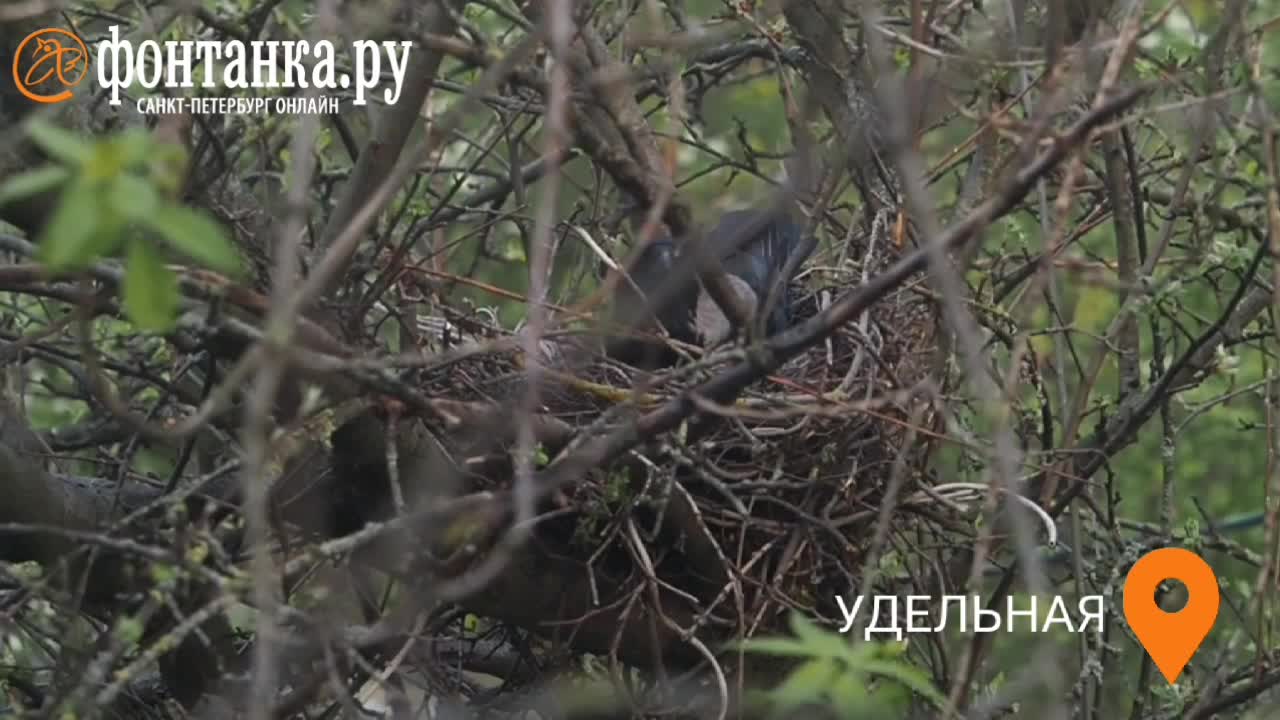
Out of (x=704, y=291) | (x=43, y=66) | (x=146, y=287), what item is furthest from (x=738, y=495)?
(x=146, y=287)

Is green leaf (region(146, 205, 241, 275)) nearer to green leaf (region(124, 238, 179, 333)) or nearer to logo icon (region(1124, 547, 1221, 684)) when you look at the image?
green leaf (region(124, 238, 179, 333))

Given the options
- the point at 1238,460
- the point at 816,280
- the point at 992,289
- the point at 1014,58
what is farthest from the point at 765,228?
the point at 1238,460

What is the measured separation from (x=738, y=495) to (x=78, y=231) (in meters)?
1.76

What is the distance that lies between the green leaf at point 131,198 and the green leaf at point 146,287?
0.17 ft

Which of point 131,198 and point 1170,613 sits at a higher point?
point 131,198

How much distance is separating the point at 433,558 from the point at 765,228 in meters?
1.73

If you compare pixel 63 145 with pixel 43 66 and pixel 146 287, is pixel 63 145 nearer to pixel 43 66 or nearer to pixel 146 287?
pixel 146 287

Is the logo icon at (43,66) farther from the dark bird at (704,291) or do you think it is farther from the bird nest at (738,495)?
the dark bird at (704,291)

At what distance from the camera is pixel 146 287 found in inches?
58.5

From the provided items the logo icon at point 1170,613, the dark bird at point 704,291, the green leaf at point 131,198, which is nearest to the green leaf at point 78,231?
the green leaf at point 131,198

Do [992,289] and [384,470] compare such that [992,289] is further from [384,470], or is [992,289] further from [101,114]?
[101,114]

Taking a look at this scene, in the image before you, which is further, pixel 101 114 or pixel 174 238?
pixel 101 114

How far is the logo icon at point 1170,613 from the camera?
129 inches

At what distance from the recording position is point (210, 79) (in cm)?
293
